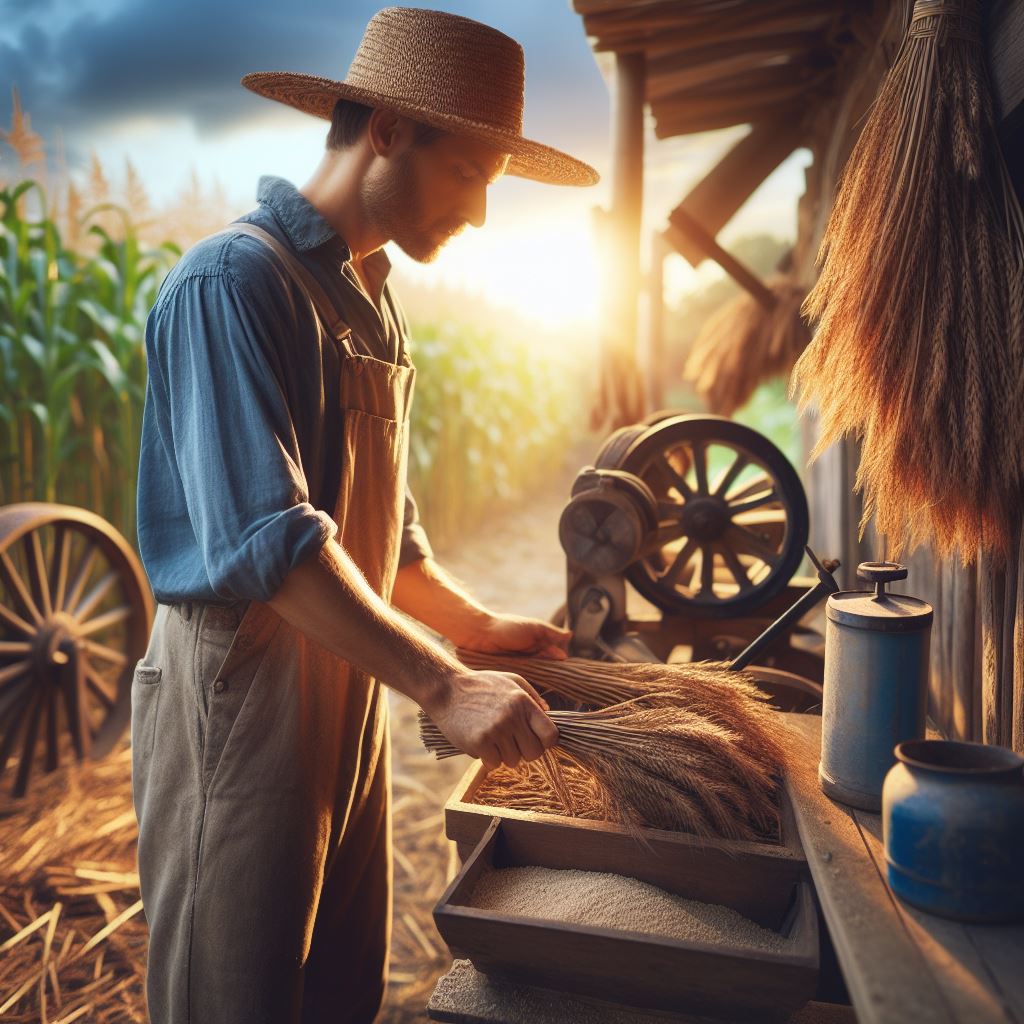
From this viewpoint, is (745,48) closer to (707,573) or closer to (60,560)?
(707,573)

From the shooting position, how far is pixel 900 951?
3.39 feet

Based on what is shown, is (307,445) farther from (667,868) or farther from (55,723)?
(55,723)

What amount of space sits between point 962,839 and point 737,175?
14.3 feet

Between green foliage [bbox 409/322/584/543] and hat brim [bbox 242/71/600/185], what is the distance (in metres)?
6.58

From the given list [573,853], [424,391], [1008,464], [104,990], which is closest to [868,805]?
[573,853]

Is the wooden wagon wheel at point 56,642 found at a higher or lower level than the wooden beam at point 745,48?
lower

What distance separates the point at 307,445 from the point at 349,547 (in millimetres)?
255

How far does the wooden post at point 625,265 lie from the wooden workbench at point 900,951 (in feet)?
10.2

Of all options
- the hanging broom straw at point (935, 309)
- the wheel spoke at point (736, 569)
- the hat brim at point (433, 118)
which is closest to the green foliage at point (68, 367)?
the hat brim at point (433, 118)

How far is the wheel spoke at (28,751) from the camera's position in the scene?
3619mm

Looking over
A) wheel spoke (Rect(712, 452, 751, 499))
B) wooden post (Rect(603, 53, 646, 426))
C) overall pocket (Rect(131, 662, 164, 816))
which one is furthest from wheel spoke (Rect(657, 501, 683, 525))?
wooden post (Rect(603, 53, 646, 426))

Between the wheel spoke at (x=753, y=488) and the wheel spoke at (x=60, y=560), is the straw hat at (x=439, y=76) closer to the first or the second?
the wheel spoke at (x=753, y=488)

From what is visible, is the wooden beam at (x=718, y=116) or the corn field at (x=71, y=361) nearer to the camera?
the corn field at (x=71, y=361)

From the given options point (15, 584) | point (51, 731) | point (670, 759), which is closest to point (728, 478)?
point (670, 759)
